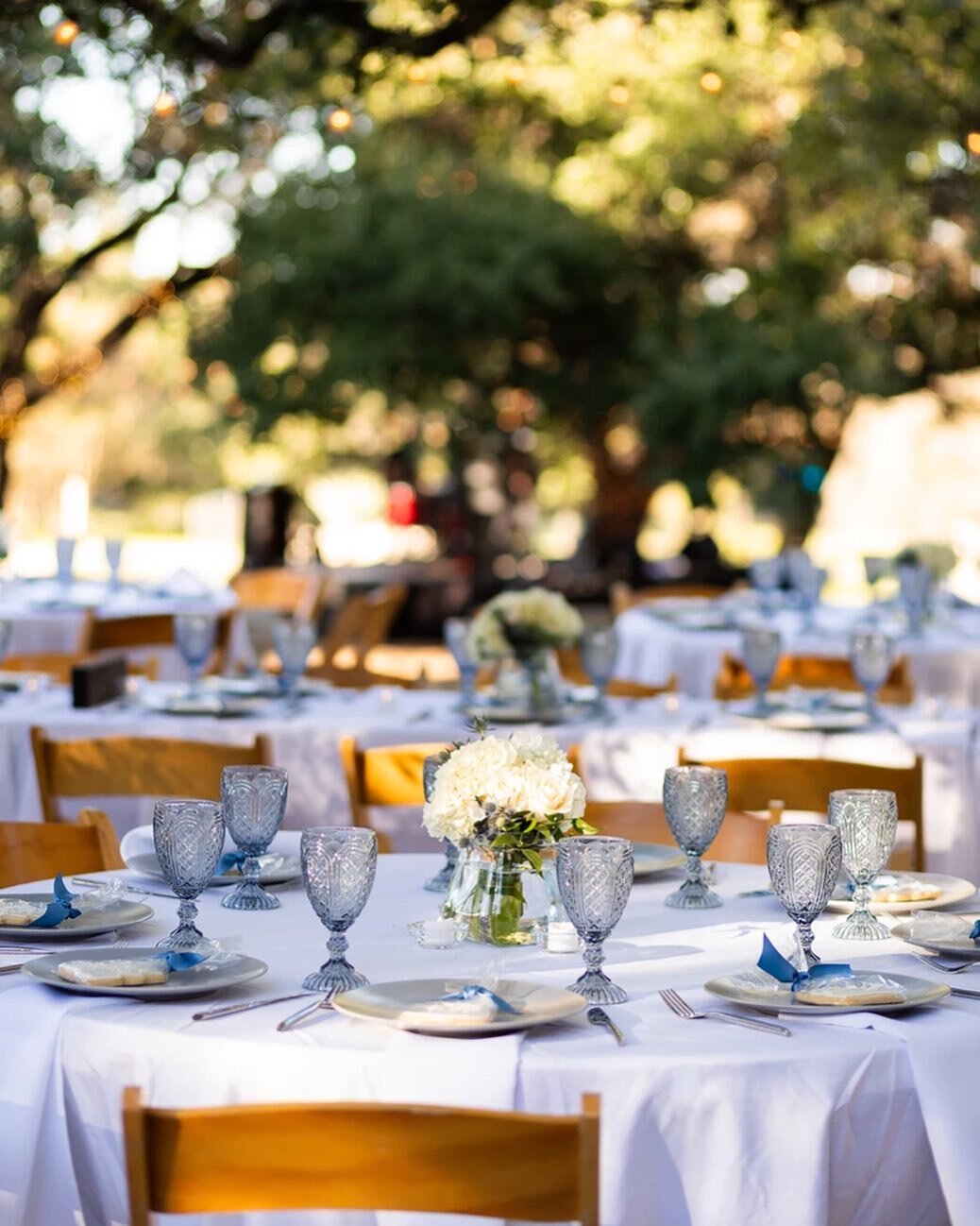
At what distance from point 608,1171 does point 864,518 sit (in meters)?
24.2

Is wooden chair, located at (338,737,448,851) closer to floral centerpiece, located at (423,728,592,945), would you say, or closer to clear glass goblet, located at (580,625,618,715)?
clear glass goblet, located at (580,625,618,715)

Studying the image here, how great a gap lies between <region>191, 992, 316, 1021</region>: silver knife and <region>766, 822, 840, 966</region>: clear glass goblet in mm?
649

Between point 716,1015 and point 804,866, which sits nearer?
point 716,1015

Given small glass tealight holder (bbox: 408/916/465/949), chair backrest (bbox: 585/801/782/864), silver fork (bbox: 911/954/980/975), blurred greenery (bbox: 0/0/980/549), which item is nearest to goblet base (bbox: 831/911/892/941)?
silver fork (bbox: 911/954/980/975)

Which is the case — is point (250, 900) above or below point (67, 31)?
below

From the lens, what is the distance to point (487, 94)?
1449 cm

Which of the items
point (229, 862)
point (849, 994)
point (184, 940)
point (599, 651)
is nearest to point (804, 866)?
point (849, 994)

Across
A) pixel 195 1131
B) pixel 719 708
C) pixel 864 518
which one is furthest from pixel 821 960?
pixel 864 518

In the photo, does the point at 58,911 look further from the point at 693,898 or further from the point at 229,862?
the point at 693,898

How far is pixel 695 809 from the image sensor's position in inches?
122

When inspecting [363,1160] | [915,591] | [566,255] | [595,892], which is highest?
[566,255]

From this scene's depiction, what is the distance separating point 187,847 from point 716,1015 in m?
0.78

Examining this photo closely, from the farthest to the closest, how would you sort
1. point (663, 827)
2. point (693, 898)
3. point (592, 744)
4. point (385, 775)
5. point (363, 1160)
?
1. point (592, 744)
2. point (385, 775)
3. point (663, 827)
4. point (693, 898)
5. point (363, 1160)

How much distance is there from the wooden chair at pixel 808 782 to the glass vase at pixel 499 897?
122cm
